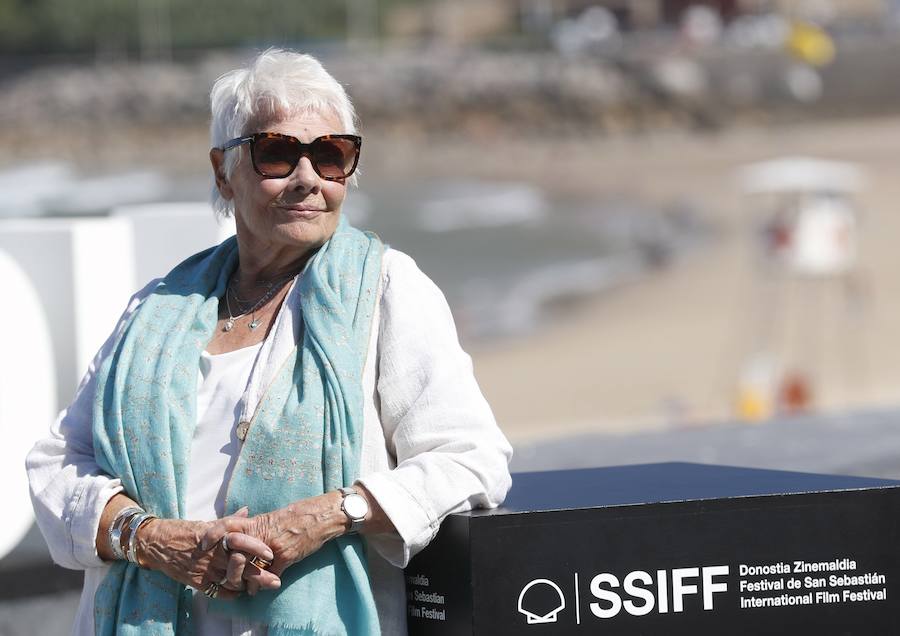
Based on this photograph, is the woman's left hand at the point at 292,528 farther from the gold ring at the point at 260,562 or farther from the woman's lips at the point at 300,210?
the woman's lips at the point at 300,210

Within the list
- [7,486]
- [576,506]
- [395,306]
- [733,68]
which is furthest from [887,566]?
[733,68]

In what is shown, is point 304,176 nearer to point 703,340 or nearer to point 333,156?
point 333,156

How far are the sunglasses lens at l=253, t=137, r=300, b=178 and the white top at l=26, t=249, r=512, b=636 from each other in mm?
190

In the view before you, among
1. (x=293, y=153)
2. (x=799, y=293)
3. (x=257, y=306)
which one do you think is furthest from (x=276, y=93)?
(x=799, y=293)

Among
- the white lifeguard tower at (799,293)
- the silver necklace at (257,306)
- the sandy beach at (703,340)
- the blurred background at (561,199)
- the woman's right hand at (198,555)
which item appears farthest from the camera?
the sandy beach at (703,340)

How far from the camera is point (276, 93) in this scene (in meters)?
2.19

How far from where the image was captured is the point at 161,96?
4194cm

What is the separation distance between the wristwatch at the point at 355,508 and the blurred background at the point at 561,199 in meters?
1.05

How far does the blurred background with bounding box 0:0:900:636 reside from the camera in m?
4.05

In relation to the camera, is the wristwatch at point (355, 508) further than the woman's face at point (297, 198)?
No

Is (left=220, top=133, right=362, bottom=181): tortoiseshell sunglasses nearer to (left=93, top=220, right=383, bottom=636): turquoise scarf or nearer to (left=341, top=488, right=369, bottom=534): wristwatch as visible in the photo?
(left=93, top=220, right=383, bottom=636): turquoise scarf

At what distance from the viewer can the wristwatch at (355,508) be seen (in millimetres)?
2020

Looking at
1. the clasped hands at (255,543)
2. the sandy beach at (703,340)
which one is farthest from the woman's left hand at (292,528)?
the sandy beach at (703,340)

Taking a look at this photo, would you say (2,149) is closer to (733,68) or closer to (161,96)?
(161,96)
